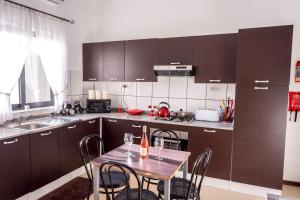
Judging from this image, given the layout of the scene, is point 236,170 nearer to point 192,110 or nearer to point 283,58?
point 192,110

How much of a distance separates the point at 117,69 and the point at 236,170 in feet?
7.34

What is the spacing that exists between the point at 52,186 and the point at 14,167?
67cm

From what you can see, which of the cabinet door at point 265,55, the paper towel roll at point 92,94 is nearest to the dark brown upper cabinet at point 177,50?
the cabinet door at point 265,55

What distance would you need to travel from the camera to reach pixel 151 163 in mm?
1770

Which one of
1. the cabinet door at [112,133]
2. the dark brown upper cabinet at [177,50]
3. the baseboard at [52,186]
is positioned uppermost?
the dark brown upper cabinet at [177,50]

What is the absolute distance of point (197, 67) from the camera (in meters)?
2.97

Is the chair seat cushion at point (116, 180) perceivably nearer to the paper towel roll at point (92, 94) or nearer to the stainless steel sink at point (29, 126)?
→ the stainless steel sink at point (29, 126)

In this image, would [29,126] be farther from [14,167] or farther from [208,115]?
[208,115]

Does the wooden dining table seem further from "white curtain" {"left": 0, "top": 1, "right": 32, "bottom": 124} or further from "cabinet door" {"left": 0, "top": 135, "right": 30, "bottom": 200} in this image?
"white curtain" {"left": 0, "top": 1, "right": 32, "bottom": 124}

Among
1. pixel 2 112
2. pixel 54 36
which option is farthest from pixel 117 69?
pixel 2 112

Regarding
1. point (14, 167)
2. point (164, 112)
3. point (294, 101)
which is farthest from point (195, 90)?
point (14, 167)

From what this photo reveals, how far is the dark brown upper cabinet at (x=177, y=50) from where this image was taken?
2.98 m

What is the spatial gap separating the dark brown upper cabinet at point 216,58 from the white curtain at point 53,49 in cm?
196

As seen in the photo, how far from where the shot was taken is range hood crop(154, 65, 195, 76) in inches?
116
